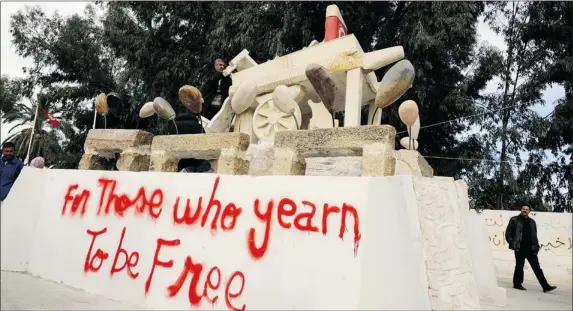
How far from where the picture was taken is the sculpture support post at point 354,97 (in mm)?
6767

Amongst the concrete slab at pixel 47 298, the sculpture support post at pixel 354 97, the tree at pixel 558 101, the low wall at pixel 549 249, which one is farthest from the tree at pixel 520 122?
the concrete slab at pixel 47 298

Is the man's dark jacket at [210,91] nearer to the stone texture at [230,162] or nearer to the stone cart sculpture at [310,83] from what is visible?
the stone cart sculpture at [310,83]

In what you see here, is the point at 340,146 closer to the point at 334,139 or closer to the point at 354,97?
the point at 334,139

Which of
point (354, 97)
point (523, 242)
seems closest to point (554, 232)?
point (523, 242)

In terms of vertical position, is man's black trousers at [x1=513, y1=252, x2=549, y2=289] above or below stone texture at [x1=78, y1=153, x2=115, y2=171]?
below

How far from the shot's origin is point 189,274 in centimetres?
351

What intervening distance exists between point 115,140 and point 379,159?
3418 millimetres

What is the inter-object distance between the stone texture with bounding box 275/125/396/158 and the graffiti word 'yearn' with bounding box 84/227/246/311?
4.36 ft

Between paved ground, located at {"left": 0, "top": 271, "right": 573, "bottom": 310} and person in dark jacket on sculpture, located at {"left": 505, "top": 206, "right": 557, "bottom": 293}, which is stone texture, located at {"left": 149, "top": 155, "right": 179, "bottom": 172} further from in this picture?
person in dark jacket on sculpture, located at {"left": 505, "top": 206, "right": 557, "bottom": 293}

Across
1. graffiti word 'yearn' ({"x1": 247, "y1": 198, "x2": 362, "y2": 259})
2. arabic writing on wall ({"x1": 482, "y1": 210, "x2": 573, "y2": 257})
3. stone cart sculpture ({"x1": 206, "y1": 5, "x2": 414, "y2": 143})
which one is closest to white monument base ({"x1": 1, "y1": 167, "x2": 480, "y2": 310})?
graffiti word 'yearn' ({"x1": 247, "y1": 198, "x2": 362, "y2": 259})

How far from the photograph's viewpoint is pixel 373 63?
685 cm

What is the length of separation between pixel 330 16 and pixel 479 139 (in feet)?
30.0

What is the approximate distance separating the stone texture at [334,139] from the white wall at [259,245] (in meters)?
0.52

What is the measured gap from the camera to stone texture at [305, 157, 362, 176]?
5.59 m
